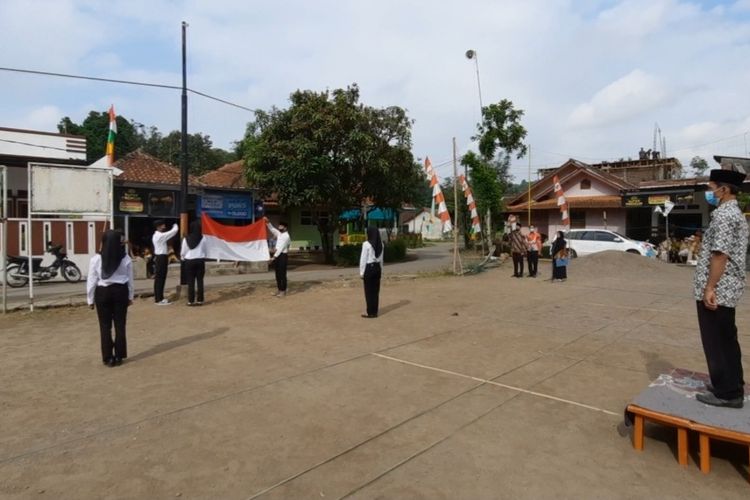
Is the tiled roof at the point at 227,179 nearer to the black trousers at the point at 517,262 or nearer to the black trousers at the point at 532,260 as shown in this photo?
the black trousers at the point at 517,262

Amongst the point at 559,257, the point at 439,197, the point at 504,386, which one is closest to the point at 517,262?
the point at 559,257

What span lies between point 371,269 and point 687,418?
594 centimetres

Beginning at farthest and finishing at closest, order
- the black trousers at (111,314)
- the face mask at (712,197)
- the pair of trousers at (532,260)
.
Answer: the pair of trousers at (532,260) < the black trousers at (111,314) < the face mask at (712,197)

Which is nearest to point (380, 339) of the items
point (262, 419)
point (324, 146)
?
point (262, 419)

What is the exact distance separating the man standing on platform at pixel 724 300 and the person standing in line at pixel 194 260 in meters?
9.02

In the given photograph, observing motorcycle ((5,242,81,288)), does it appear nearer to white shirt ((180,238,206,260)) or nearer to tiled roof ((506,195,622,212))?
white shirt ((180,238,206,260))

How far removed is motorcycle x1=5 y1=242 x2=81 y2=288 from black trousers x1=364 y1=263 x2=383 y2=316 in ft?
36.8

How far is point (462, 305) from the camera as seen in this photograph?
1028cm

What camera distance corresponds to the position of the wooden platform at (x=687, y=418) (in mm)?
3336

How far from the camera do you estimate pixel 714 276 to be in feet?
12.6

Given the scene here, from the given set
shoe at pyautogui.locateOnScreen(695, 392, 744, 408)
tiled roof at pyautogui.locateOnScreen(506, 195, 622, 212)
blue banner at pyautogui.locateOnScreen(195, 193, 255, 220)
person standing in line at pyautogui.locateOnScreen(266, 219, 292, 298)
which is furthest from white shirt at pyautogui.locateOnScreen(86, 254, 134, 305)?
tiled roof at pyautogui.locateOnScreen(506, 195, 622, 212)

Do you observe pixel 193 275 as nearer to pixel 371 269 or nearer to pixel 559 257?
pixel 371 269

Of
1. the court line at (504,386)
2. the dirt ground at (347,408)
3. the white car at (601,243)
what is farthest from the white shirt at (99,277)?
the white car at (601,243)

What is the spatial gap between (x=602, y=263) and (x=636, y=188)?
1119 centimetres
